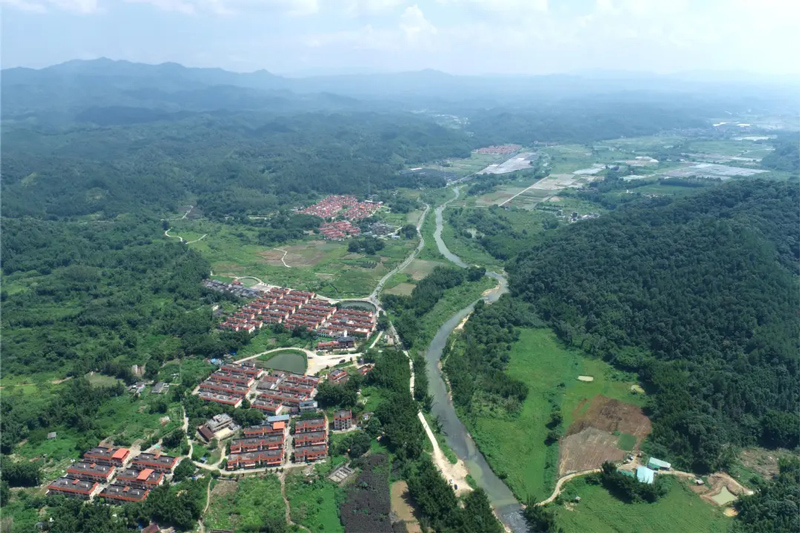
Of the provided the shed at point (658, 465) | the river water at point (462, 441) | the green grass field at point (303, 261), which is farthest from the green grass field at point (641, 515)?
the green grass field at point (303, 261)

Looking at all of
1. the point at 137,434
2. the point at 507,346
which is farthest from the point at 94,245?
the point at 507,346

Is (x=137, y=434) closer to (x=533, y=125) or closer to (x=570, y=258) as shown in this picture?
(x=570, y=258)

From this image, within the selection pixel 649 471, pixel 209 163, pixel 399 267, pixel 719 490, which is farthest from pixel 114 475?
pixel 209 163

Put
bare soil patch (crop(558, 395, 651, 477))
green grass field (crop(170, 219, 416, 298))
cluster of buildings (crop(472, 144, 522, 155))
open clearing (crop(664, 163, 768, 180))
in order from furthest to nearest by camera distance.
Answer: cluster of buildings (crop(472, 144, 522, 155)) → open clearing (crop(664, 163, 768, 180)) → green grass field (crop(170, 219, 416, 298)) → bare soil patch (crop(558, 395, 651, 477))

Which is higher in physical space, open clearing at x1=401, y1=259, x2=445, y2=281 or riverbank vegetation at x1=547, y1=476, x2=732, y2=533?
open clearing at x1=401, y1=259, x2=445, y2=281

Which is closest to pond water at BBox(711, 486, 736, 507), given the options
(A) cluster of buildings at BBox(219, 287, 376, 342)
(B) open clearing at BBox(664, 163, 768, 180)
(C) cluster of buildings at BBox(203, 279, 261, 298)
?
(A) cluster of buildings at BBox(219, 287, 376, 342)

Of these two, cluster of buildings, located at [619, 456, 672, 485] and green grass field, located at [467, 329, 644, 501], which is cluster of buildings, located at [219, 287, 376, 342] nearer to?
green grass field, located at [467, 329, 644, 501]
